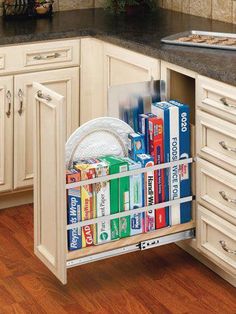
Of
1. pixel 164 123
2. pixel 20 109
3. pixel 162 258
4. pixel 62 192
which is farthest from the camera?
pixel 20 109

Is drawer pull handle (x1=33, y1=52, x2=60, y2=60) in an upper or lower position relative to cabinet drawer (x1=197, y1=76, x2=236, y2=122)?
upper

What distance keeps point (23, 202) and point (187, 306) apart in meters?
1.25

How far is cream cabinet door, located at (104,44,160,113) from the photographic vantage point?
11.8ft

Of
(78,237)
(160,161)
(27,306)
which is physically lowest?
(27,306)

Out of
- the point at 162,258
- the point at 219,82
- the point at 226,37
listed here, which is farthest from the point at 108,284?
the point at 226,37

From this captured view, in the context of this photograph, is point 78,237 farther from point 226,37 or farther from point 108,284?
point 226,37

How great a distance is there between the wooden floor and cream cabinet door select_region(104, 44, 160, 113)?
0.75 metres

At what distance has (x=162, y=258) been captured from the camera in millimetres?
3652

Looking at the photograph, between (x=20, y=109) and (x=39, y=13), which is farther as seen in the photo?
(x=39, y=13)

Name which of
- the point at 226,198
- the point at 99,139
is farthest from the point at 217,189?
the point at 99,139

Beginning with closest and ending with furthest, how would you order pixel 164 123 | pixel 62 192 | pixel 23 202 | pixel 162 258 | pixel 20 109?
pixel 62 192 < pixel 164 123 < pixel 162 258 < pixel 20 109 < pixel 23 202

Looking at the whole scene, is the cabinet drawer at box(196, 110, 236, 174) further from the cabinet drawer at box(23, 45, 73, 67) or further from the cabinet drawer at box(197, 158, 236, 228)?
the cabinet drawer at box(23, 45, 73, 67)

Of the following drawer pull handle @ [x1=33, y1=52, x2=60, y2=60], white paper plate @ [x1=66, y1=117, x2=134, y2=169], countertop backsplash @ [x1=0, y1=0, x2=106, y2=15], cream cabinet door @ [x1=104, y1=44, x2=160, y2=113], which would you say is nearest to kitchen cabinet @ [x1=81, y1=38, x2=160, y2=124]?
cream cabinet door @ [x1=104, y1=44, x2=160, y2=113]

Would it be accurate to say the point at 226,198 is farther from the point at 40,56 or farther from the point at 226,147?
the point at 40,56
